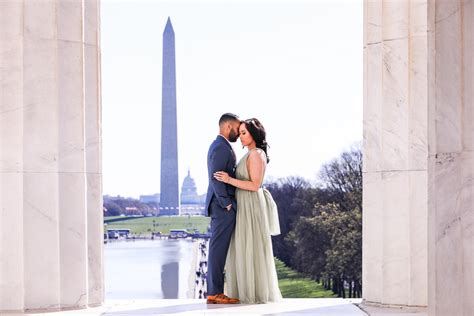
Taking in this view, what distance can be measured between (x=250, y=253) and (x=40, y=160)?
7.05 meters

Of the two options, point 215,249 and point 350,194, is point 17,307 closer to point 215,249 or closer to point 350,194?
point 215,249

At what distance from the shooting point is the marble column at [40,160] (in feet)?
88.6

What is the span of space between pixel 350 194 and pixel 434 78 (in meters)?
126

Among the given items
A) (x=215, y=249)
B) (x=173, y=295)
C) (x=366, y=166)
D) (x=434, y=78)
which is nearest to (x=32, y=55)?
(x=215, y=249)

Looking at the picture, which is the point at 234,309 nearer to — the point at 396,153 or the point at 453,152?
the point at 396,153

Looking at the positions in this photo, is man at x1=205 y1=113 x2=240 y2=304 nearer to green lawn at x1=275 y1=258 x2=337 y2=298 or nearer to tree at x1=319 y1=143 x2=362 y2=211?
tree at x1=319 y1=143 x2=362 y2=211

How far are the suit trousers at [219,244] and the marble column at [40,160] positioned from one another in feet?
13.6

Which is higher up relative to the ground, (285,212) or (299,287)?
(285,212)

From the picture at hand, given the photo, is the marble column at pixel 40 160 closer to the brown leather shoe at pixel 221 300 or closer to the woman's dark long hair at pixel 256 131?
the brown leather shoe at pixel 221 300

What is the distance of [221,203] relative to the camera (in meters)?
29.2

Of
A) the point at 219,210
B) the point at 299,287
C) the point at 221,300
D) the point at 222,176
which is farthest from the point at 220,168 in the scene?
the point at 299,287

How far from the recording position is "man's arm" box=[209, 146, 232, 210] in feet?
95.5

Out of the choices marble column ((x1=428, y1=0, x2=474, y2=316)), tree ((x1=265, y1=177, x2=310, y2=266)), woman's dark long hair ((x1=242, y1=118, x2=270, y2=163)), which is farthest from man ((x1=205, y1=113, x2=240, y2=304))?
tree ((x1=265, y1=177, x2=310, y2=266))

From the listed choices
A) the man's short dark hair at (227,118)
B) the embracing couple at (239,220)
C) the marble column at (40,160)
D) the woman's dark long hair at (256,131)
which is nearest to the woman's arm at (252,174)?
the embracing couple at (239,220)
